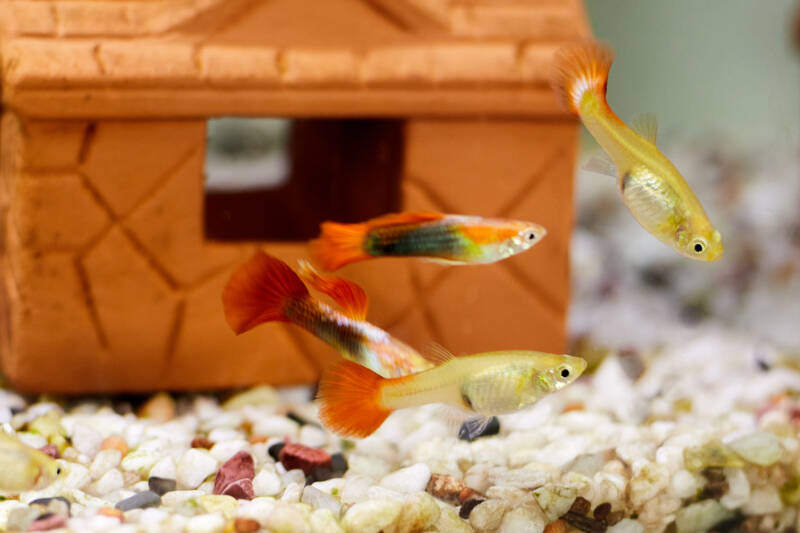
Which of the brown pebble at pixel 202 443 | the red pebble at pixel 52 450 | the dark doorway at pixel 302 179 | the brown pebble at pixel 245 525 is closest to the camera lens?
the brown pebble at pixel 245 525

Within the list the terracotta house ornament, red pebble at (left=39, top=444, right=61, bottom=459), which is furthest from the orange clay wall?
red pebble at (left=39, top=444, right=61, bottom=459)

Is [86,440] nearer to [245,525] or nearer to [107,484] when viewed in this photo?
[107,484]

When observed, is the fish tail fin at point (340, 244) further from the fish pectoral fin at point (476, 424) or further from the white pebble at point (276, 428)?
the white pebble at point (276, 428)

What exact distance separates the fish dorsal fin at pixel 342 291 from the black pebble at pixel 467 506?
36 cm

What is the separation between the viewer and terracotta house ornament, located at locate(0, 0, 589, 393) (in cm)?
190

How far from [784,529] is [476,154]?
1.06 m

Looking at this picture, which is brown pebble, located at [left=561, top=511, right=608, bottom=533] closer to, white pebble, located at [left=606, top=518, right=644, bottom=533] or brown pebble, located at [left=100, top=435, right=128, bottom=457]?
white pebble, located at [left=606, top=518, right=644, bottom=533]

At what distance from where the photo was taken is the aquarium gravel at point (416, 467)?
4.59 feet

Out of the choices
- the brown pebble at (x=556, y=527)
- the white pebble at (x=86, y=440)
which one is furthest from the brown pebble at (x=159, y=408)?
the brown pebble at (x=556, y=527)

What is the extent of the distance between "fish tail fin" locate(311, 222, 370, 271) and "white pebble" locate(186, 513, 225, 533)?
43 centimetres

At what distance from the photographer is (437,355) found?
1.37 meters

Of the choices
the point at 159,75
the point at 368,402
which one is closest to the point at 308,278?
the point at 368,402

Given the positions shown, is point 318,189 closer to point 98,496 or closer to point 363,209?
point 363,209

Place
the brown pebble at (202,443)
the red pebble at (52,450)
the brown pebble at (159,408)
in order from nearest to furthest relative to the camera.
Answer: the red pebble at (52,450) < the brown pebble at (202,443) < the brown pebble at (159,408)
